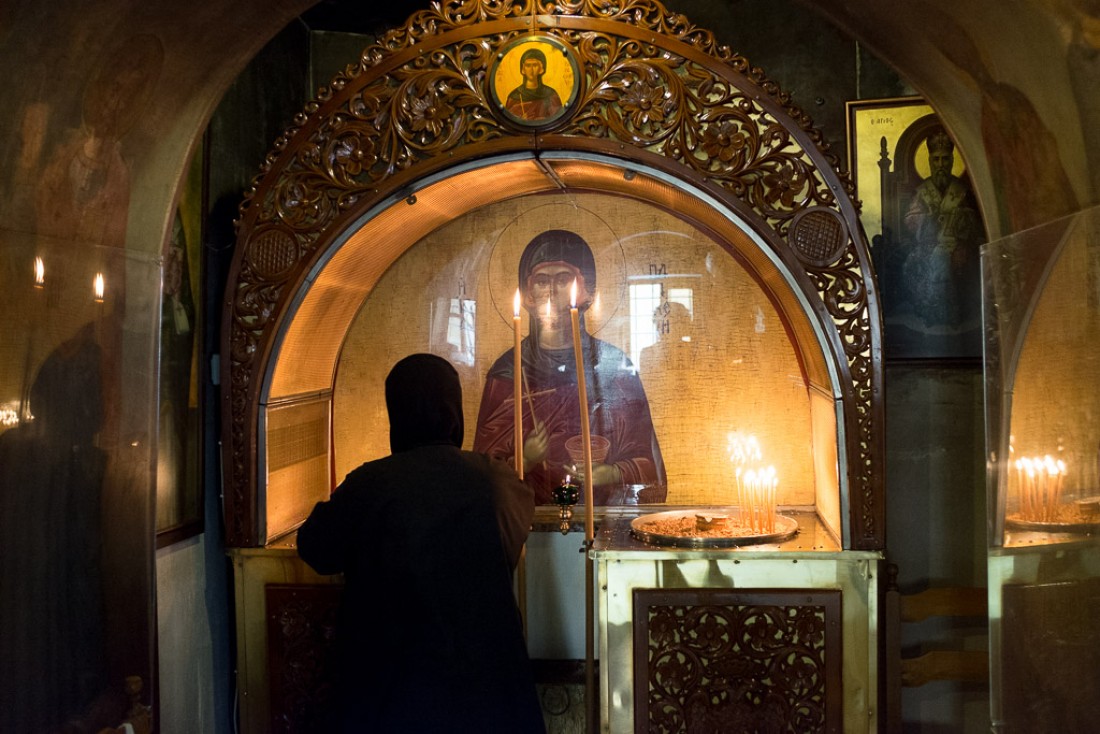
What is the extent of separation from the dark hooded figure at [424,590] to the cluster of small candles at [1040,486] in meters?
1.23

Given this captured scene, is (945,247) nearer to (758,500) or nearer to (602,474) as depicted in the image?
(758,500)

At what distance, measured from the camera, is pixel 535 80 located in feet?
9.27

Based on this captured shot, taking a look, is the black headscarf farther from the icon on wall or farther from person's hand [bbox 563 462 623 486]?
the icon on wall

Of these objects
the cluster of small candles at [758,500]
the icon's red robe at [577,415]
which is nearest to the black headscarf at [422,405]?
the cluster of small candles at [758,500]

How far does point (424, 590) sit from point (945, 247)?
8.30 ft

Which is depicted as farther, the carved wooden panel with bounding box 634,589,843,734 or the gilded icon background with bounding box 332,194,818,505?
the gilded icon background with bounding box 332,194,818,505

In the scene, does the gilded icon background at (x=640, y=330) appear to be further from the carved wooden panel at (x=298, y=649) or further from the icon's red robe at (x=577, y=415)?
the carved wooden panel at (x=298, y=649)

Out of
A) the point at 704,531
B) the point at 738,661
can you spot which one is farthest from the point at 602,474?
the point at 738,661

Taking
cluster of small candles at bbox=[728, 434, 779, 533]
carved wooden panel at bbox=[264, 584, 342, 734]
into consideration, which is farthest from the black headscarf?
cluster of small candles at bbox=[728, 434, 779, 533]

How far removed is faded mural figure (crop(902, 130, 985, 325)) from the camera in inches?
142

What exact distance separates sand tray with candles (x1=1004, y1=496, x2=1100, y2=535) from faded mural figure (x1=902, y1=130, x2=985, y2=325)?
5.08ft

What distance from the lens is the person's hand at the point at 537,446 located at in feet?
12.3

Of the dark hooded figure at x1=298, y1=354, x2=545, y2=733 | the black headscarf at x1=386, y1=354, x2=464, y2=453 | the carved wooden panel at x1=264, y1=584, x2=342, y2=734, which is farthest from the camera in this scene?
the carved wooden panel at x1=264, y1=584, x2=342, y2=734

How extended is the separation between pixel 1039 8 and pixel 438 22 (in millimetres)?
1703
